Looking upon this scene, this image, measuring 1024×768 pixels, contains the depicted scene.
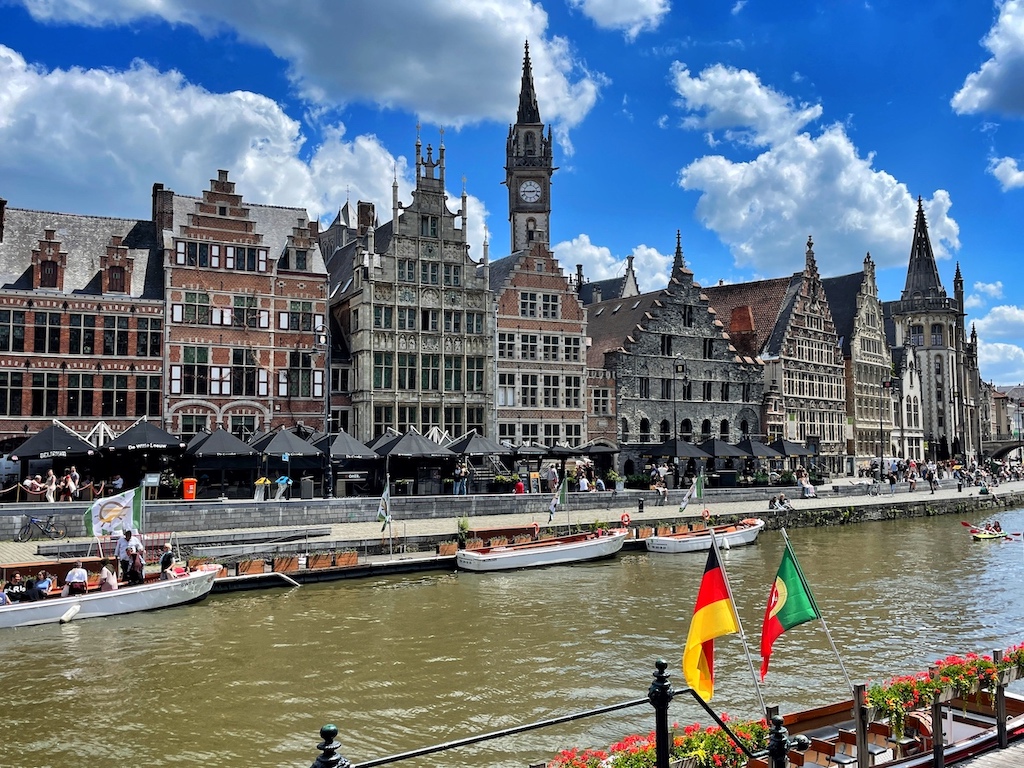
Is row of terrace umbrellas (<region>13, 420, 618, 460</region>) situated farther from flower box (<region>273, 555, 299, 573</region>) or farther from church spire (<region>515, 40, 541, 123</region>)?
church spire (<region>515, 40, 541, 123</region>)

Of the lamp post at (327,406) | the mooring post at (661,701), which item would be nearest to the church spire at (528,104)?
the lamp post at (327,406)

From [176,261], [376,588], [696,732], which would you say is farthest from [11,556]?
[696,732]

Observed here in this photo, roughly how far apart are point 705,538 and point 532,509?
7.83 metres

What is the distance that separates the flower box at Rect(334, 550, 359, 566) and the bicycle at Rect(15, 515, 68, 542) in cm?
908

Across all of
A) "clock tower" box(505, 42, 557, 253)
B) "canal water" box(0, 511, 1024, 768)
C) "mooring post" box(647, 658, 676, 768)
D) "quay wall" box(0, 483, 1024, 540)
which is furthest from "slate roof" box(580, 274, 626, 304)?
"mooring post" box(647, 658, 676, 768)

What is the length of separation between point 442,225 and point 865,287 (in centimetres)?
4510

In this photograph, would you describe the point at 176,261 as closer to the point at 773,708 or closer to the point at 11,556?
the point at 11,556

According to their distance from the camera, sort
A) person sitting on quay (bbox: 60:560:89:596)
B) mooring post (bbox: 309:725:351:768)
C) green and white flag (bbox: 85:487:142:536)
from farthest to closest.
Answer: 1. green and white flag (bbox: 85:487:142:536)
2. person sitting on quay (bbox: 60:560:89:596)
3. mooring post (bbox: 309:725:351:768)

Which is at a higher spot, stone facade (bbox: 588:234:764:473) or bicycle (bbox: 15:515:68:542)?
stone facade (bbox: 588:234:764:473)

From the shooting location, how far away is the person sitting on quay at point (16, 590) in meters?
21.1

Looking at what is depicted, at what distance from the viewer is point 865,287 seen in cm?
7675

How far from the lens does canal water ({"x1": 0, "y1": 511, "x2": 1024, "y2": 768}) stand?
1399 centimetres

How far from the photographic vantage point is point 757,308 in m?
69.1

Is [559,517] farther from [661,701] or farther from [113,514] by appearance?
[661,701]
